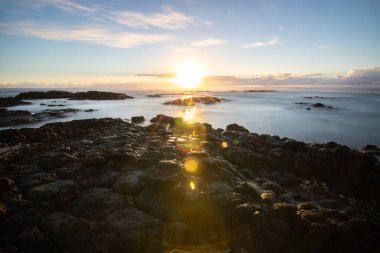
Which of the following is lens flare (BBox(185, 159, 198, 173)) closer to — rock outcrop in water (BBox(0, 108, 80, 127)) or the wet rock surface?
the wet rock surface

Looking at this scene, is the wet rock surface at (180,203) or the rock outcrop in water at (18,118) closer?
the wet rock surface at (180,203)

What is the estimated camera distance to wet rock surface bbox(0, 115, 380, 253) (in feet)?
29.2

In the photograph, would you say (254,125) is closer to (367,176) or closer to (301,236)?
(367,176)

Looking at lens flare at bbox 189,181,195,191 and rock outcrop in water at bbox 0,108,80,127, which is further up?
rock outcrop in water at bbox 0,108,80,127

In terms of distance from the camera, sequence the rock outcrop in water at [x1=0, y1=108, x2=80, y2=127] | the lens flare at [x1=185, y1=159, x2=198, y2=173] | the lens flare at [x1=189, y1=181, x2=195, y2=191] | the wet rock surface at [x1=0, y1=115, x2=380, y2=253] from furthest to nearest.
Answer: the rock outcrop in water at [x1=0, y1=108, x2=80, y2=127], the lens flare at [x1=185, y1=159, x2=198, y2=173], the lens flare at [x1=189, y1=181, x2=195, y2=191], the wet rock surface at [x1=0, y1=115, x2=380, y2=253]

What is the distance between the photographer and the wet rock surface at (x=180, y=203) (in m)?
8.91

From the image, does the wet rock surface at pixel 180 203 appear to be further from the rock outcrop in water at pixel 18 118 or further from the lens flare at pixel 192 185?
the rock outcrop in water at pixel 18 118

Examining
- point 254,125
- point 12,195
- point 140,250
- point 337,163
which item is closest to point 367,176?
point 337,163

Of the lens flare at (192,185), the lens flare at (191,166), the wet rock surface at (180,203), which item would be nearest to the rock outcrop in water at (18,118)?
the wet rock surface at (180,203)

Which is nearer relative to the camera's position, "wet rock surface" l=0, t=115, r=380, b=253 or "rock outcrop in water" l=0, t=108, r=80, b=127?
"wet rock surface" l=0, t=115, r=380, b=253

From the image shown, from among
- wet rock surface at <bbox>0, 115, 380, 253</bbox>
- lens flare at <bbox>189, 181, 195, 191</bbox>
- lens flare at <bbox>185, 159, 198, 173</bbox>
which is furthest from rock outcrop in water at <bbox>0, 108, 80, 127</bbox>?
lens flare at <bbox>189, 181, 195, 191</bbox>

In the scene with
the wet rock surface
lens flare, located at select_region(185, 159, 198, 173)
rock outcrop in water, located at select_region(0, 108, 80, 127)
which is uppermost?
rock outcrop in water, located at select_region(0, 108, 80, 127)

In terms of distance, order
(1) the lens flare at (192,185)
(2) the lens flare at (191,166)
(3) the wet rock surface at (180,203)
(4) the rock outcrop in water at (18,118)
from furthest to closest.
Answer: (4) the rock outcrop in water at (18,118)
(2) the lens flare at (191,166)
(1) the lens flare at (192,185)
(3) the wet rock surface at (180,203)

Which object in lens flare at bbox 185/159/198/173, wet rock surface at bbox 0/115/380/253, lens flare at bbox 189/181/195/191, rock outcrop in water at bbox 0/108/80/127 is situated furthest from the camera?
rock outcrop in water at bbox 0/108/80/127
